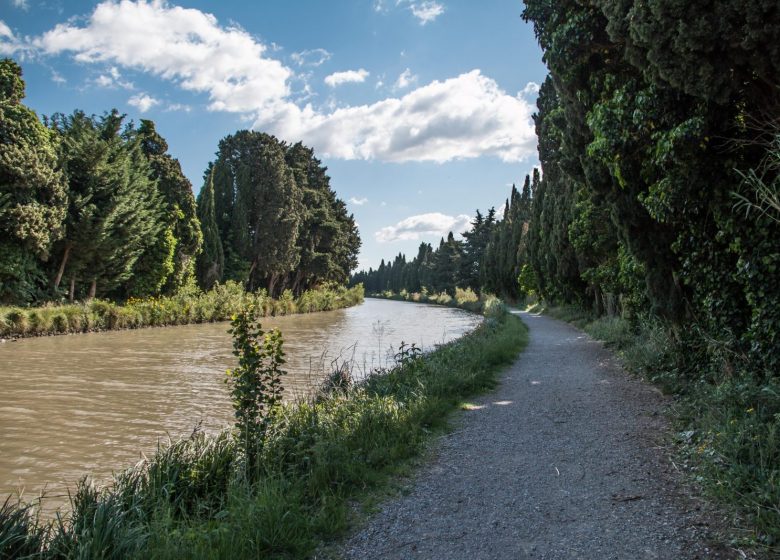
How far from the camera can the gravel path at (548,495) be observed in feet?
12.1

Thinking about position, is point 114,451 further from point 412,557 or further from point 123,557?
point 412,557

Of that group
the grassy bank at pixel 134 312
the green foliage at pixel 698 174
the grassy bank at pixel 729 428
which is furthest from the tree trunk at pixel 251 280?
the grassy bank at pixel 729 428

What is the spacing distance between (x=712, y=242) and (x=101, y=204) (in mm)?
→ 26032

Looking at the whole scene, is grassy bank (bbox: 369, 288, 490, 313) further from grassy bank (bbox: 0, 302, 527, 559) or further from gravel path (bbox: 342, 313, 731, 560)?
grassy bank (bbox: 0, 302, 527, 559)

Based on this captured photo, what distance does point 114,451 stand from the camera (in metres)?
7.05

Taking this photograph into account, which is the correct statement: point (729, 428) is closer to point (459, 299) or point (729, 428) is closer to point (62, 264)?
point (62, 264)

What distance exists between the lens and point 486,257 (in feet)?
180

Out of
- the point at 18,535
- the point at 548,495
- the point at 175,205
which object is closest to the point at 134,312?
the point at 175,205

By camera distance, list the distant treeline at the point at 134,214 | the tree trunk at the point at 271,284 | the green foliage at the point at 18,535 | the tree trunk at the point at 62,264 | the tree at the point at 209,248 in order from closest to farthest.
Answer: the green foliage at the point at 18,535, the distant treeline at the point at 134,214, the tree trunk at the point at 62,264, the tree at the point at 209,248, the tree trunk at the point at 271,284

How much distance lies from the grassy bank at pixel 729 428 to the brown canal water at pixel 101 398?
5.84 m

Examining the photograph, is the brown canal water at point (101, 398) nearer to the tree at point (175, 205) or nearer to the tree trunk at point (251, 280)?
the tree at point (175, 205)

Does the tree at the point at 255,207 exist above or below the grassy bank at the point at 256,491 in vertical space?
above

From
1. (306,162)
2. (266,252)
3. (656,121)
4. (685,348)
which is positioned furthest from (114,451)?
(306,162)

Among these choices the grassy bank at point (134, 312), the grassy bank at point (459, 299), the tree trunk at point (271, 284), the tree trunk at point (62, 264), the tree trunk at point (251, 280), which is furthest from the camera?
the grassy bank at point (459, 299)
